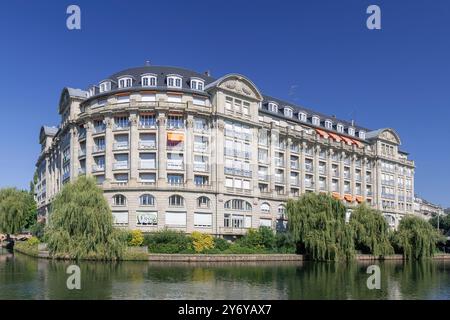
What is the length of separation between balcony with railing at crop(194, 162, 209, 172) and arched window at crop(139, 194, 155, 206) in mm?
8312

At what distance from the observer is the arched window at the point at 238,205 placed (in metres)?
79.4

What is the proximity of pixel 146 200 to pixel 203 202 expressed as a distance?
889 centimetres

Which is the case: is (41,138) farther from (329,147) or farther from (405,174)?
(405,174)

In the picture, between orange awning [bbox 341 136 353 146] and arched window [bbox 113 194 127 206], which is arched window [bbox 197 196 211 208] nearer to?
arched window [bbox 113 194 127 206]

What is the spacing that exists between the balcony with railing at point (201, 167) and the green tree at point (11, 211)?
112 feet

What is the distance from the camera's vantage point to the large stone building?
74938 millimetres

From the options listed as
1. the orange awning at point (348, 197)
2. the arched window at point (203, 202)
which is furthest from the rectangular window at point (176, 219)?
the orange awning at point (348, 197)

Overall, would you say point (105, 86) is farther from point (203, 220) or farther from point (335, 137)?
point (335, 137)

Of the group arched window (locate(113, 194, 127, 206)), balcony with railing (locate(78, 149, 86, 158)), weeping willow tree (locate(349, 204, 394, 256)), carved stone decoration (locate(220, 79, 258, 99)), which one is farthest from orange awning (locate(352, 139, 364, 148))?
balcony with railing (locate(78, 149, 86, 158))

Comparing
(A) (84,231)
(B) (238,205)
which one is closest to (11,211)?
(A) (84,231)

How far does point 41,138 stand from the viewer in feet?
402

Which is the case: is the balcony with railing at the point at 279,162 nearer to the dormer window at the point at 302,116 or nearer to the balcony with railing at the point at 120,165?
the dormer window at the point at 302,116
